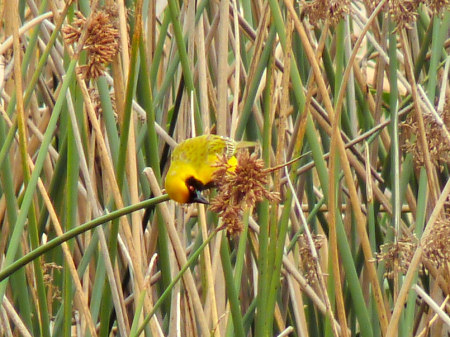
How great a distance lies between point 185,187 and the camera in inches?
35.6

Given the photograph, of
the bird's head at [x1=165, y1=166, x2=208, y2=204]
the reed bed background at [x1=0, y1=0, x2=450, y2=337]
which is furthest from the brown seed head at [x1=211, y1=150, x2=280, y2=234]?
the bird's head at [x1=165, y1=166, x2=208, y2=204]

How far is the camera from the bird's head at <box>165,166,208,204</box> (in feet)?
2.92

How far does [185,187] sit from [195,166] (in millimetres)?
73

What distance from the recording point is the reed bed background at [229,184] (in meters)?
0.99


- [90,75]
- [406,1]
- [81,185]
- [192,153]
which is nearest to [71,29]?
[90,75]

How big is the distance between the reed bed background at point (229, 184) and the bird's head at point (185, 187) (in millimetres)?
64

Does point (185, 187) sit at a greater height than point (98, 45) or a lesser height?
lesser

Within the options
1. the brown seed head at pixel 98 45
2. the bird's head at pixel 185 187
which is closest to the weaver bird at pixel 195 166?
the bird's head at pixel 185 187

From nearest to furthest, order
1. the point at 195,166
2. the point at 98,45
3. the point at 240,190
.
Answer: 1. the point at 240,190
2. the point at 98,45
3. the point at 195,166

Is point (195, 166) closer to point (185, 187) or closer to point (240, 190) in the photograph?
point (185, 187)

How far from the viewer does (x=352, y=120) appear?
1418 mm

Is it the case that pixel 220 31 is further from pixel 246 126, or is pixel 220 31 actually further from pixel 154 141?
pixel 154 141

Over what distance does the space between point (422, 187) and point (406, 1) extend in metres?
0.33

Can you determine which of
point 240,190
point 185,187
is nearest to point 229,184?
point 240,190
